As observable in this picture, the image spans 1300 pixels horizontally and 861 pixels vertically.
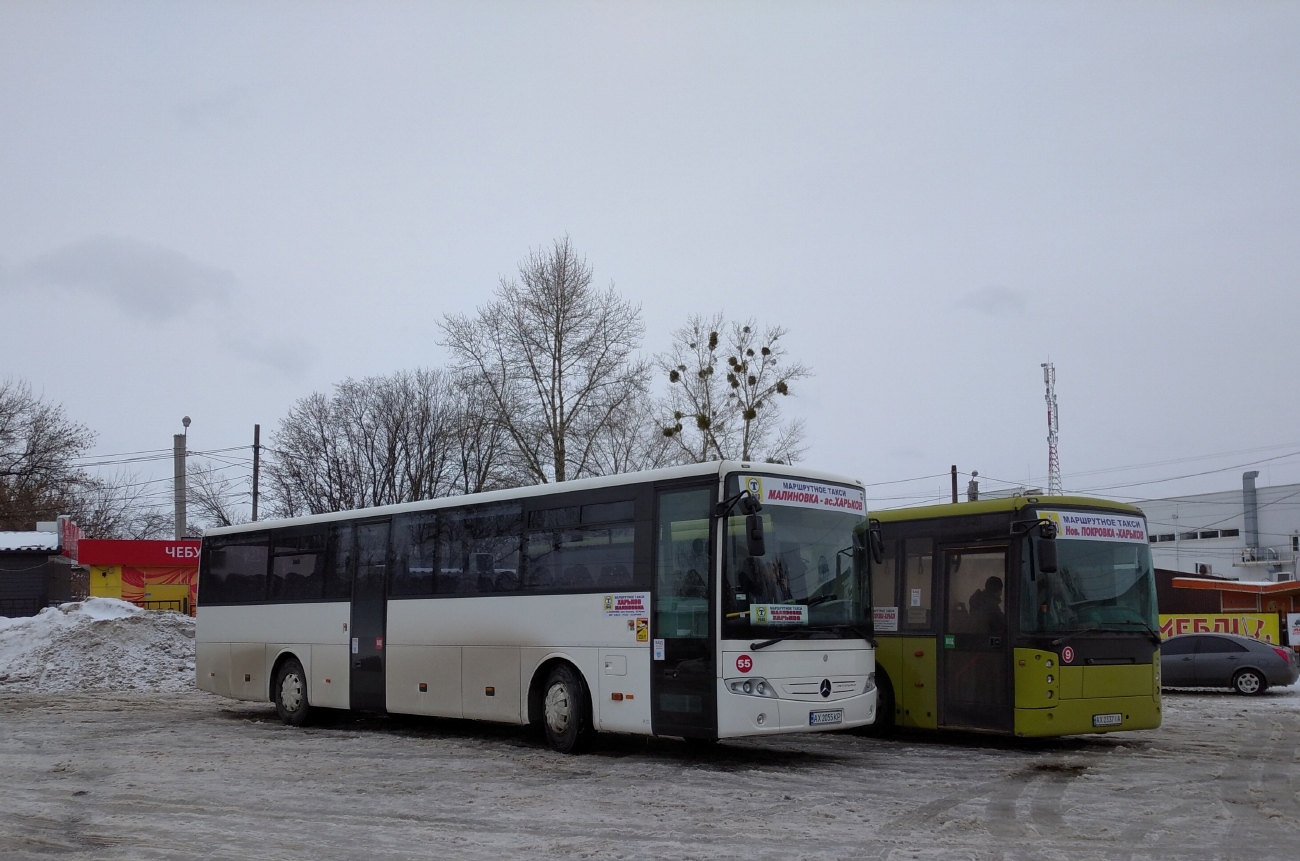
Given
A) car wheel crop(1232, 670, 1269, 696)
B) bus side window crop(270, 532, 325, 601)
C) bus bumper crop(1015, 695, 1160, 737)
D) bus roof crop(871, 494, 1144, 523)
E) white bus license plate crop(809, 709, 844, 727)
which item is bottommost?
car wheel crop(1232, 670, 1269, 696)

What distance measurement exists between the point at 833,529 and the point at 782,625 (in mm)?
1360

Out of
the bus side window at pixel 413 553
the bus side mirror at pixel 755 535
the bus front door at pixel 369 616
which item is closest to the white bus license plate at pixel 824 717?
the bus side mirror at pixel 755 535

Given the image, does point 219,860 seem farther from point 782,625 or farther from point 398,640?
point 398,640

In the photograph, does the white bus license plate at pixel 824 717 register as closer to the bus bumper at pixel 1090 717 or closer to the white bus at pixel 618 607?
the white bus at pixel 618 607

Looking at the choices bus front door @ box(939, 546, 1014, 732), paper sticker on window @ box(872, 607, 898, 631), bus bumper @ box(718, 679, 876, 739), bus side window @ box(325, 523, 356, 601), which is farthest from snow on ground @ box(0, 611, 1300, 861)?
bus side window @ box(325, 523, 356, 601)

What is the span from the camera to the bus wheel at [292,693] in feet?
61.1

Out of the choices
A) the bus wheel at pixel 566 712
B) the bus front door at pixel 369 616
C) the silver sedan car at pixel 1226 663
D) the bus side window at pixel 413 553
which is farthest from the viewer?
the silver sedan car at pixel 1226 663

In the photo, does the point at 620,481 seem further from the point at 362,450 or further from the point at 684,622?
the point at 362,450

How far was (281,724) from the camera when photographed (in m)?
18.9

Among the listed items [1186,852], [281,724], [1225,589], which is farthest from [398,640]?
[1225,589]

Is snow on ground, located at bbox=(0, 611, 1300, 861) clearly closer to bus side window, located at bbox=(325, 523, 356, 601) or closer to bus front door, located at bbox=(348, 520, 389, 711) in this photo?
bus front door, located at bbox=(348, 520, 389, 711)

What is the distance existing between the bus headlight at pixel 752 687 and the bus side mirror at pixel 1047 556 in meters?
3.55

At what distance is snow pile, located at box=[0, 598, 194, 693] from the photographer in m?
26.3

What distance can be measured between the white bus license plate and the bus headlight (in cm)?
56
